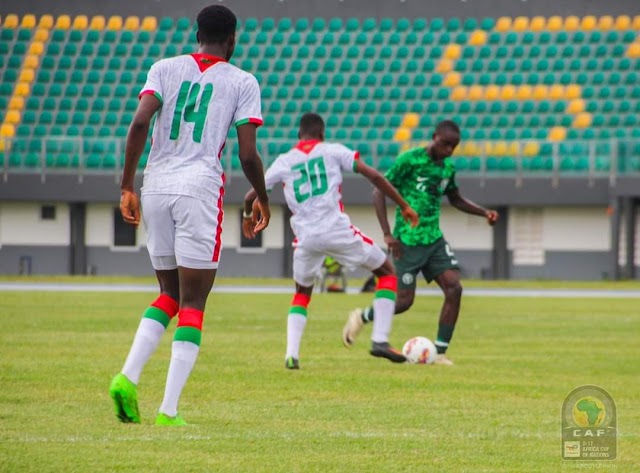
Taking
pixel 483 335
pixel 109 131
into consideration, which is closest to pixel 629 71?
pixel 109 131

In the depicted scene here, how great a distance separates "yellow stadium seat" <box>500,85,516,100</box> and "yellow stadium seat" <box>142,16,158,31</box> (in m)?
12.1

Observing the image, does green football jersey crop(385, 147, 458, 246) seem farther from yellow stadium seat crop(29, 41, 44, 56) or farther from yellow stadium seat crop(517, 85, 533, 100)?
yellow stadium seat crop(29, 41, 44, 56)

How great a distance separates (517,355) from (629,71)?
3039 cm

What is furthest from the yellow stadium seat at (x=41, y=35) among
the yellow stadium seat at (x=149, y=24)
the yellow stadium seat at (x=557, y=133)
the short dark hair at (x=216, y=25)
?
the short dark hair at (x=216, y=25)

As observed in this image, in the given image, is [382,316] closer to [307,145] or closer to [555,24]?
[307,145]

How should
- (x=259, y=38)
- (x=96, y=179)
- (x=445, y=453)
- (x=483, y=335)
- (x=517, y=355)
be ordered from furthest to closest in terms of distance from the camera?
1. (x=259, y=38)
2. (x=96, y=179)
3. (x=483, y=335)
4. (x=517, y=355)
5. (x=445, y=453)

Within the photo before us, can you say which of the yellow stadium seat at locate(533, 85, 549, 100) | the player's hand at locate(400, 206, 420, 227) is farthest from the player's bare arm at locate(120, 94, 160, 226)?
the yellow stadium seat at locate(533, 85, 549, 100)

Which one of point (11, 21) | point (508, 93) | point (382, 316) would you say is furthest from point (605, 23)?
point (382, 316)

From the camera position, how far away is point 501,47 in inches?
1735

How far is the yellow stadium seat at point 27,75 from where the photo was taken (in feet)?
145

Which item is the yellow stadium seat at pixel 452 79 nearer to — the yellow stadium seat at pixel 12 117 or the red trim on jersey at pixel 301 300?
the yellow stadium seat at pixel 12 117

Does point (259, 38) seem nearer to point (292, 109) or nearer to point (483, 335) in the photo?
point (292, 109)

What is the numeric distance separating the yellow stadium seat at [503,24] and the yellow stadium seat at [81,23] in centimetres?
1385

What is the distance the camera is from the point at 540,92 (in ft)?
139
